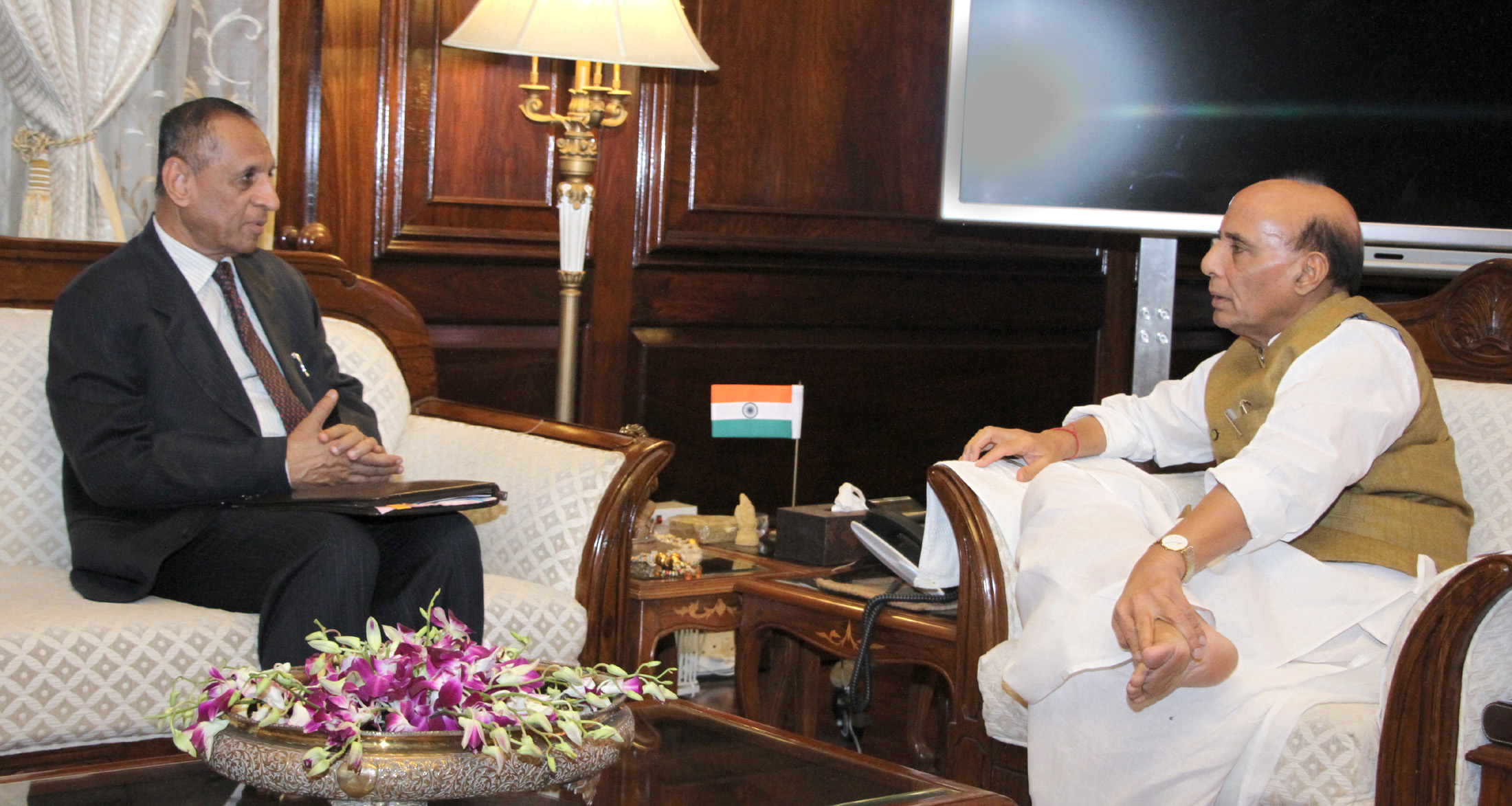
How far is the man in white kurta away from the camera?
1819mm

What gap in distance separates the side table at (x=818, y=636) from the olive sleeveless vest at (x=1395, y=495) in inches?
22.2

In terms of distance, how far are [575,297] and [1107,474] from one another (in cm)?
135

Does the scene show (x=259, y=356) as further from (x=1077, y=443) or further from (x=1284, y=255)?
(x=1284, y=255)

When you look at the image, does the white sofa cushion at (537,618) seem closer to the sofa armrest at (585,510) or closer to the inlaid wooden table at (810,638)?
the sofa armrest at (585,510)

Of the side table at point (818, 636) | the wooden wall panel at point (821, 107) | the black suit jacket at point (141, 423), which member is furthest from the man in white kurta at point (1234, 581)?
the wooden wall panel at point (821, 107)

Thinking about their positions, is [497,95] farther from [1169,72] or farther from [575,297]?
[1169,72]

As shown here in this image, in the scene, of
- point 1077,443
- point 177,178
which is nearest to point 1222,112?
point 1077,443

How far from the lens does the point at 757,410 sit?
2.94 meters

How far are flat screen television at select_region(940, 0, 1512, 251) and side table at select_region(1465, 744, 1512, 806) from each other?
1949 mm

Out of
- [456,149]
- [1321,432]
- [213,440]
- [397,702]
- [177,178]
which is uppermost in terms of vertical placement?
[456,149]

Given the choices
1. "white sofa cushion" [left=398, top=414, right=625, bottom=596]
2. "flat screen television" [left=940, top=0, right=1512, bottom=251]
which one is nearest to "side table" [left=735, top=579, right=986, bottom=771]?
"white sofa cushion" [left=398, top=414, right=625, bottom=596]

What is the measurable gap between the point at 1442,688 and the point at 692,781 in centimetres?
87

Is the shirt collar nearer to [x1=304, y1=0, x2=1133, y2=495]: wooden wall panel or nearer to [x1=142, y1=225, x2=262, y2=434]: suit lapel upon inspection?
[x1=142, y1=225, x2=262, y2=434]: suit lapel

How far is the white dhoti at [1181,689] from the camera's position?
1828mm
